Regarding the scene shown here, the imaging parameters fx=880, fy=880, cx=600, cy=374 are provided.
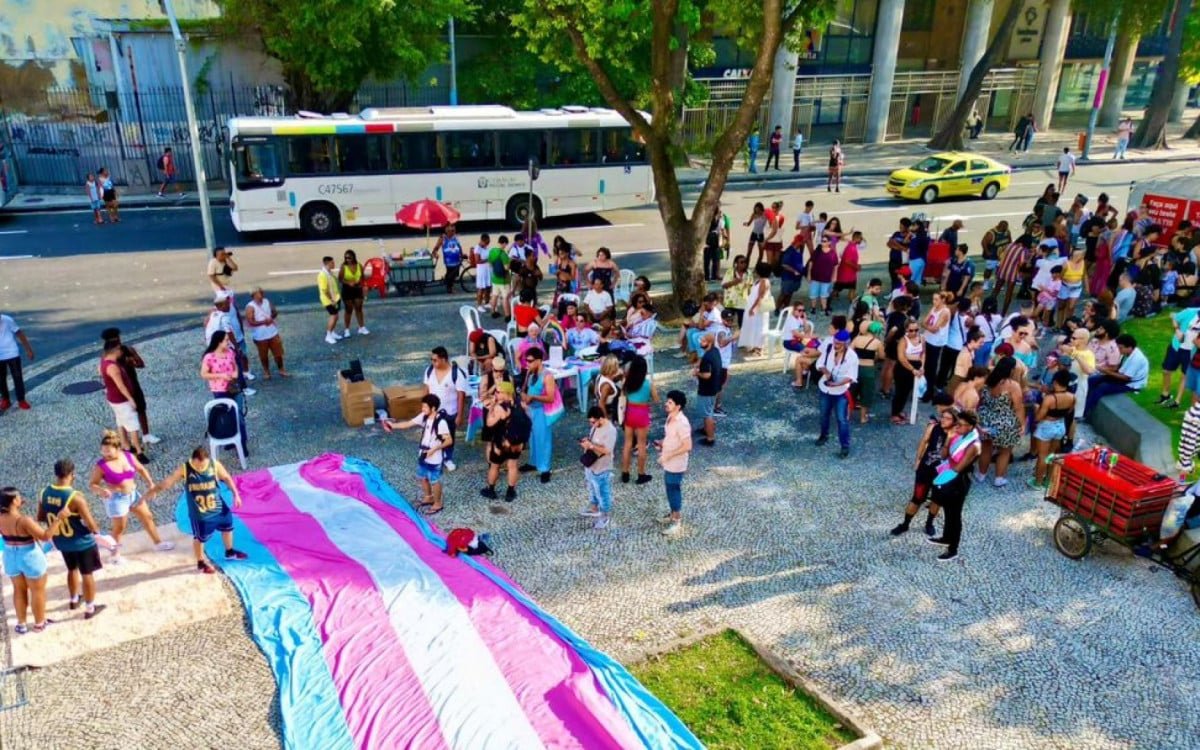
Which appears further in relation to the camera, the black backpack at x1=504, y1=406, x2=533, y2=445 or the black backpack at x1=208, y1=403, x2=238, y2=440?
the black backpack at x1=208, y1=403, x2=238, y2=440

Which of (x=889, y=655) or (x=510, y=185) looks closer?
(x=889, y=655)

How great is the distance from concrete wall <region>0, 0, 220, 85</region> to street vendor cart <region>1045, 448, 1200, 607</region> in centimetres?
3909

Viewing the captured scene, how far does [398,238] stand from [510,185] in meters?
3.29

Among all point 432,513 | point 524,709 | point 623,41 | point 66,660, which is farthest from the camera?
point 623,41

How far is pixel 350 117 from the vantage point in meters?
22.6

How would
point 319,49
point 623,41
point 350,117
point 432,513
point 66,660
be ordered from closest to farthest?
point 66,660, point 432,513, point 623,41, point 350,117, point 319,49

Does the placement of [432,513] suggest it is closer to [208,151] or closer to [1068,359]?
[1068,359]

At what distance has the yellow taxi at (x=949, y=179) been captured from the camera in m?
27.0

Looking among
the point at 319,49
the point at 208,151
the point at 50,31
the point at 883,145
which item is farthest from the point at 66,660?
the point at 50,31

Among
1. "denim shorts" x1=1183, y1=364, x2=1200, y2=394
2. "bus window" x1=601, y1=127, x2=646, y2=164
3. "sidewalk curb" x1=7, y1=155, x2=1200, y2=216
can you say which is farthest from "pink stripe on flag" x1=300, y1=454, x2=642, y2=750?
"bus window" x1=601, y1=127, x2=646, y2=164

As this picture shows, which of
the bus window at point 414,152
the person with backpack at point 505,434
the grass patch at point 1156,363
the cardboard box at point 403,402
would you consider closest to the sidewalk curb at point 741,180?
the bus window at point 414,152

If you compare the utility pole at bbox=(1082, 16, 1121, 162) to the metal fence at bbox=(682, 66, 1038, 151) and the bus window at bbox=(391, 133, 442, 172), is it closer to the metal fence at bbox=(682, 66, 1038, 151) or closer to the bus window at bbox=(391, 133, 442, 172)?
the metal fence at bbox=(682, 66, 1038, 151)

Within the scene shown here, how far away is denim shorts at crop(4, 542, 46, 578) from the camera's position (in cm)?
736

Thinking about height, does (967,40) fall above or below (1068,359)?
above
